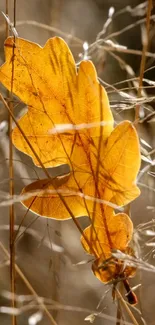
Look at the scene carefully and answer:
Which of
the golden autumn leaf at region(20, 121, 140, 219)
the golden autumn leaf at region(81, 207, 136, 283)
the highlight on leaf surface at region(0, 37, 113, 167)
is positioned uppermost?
the highlight on leaf surface at region(0, 37, 113, 167)

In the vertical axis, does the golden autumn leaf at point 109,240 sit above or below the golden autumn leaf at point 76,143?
below

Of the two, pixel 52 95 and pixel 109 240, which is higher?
pixel 52 95

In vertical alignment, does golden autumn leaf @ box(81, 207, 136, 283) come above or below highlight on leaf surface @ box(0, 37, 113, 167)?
below

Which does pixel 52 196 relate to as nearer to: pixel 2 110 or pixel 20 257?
pixel 2 110

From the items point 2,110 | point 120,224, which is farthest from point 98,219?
point 2,110

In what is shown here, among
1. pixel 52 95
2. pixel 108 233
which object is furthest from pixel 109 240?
pixel 52 95

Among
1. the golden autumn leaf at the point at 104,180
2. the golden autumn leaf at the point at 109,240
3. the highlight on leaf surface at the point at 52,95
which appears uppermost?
the highlight on leaf surface at the point at 52,95

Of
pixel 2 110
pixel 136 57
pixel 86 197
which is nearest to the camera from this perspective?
pixel 86 197

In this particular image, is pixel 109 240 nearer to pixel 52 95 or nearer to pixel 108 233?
pixel 108 233
